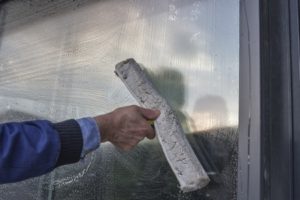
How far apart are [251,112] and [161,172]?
307mm

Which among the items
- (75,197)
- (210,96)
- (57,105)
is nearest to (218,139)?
Result: (210,96)

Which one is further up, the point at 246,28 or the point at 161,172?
the point at 246,28

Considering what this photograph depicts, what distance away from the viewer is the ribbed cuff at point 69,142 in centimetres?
90

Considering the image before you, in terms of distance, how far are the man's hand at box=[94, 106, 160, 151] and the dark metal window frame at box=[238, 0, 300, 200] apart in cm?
23

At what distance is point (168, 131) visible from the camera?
102cm

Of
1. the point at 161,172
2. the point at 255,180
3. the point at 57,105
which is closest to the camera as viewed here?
the point at 255,180

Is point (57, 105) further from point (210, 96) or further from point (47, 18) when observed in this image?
point (210, 96)

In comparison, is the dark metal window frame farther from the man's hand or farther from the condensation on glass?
the man's hand

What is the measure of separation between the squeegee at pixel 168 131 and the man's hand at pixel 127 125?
2 centimetres

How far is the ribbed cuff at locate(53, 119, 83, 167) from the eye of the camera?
896 millimetres

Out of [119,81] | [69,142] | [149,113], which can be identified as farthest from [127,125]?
[119,81]

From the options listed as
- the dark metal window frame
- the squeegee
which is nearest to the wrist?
the squeegee

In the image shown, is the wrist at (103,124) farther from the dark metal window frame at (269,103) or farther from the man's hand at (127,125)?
the dark metal window frame at (269,103)

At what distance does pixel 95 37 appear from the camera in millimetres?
1404
